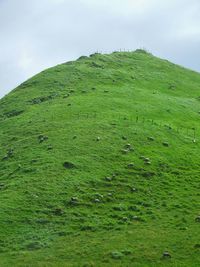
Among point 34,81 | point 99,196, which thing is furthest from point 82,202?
point 34,81

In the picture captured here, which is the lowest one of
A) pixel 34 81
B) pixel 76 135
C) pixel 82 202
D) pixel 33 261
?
pixel 33 261

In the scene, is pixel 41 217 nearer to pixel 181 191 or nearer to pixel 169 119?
pixel 181 191

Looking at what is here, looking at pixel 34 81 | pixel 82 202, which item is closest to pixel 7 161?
pixel 82 202

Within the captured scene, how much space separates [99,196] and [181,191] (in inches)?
310

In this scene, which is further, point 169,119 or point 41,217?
point 169,119

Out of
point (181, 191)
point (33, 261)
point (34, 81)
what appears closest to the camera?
point (33, 261)

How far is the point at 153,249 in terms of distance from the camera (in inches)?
1388

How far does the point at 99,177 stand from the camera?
1871 inches

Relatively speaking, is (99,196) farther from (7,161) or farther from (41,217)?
(7,161)

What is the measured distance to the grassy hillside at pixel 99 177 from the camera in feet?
118

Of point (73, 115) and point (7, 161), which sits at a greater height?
point (73, 115)

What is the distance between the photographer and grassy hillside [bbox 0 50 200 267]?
36094mm

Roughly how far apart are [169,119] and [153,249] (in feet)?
119

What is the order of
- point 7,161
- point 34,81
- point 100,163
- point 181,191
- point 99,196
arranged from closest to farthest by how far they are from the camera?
1. point 99,196
2. point 181,191
3. point 100,163
4. point 7,161
5. point 34,81
